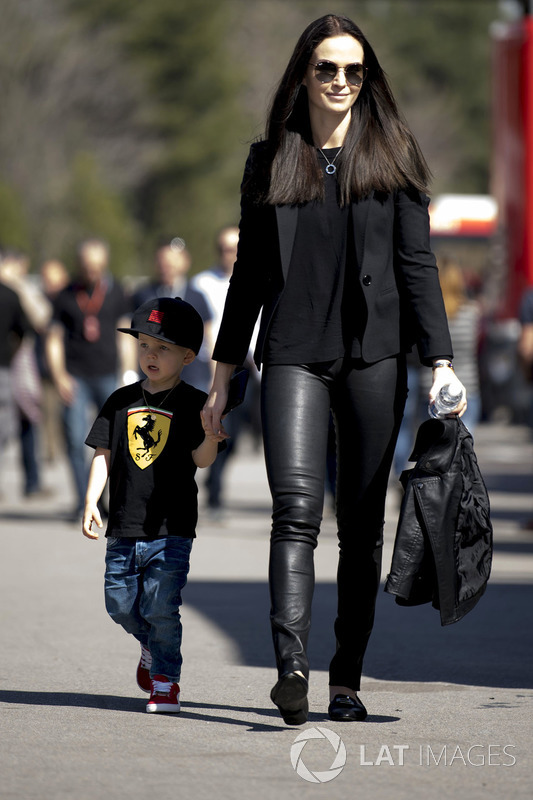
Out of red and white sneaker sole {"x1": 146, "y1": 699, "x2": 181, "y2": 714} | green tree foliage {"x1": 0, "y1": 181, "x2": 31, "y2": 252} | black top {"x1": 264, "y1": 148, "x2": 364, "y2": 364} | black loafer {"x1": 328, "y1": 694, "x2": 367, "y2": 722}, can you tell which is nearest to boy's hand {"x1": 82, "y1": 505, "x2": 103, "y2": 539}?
red and white sneaker sole {"x1": 146, "y1": 699, "x2": 181, "y2": 714}

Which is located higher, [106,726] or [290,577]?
[290,577]

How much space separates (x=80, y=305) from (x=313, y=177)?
6446 millimetres

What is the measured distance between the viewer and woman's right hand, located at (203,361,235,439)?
15.2 feet

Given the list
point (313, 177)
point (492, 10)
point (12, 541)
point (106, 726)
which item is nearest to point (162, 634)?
point (106, 726)

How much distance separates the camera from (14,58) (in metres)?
45.1

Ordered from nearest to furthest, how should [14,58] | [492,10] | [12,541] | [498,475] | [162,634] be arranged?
[162,634], [12,541], [498,475], [14,58], [492,10]

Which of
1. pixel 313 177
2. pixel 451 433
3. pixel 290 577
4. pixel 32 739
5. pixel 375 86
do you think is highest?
pixel 375 86

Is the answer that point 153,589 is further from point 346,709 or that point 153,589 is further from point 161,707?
point 346,709

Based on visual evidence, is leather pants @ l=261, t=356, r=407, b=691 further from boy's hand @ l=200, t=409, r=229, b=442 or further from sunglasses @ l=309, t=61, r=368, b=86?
sunglasses @ l=309, t=61, r=368, b=86

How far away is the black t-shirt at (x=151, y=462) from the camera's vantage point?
15.9 ft

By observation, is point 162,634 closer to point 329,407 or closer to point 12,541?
point 329,407

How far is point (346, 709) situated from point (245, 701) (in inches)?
19.7

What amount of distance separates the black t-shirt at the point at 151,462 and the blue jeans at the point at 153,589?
0.06 m

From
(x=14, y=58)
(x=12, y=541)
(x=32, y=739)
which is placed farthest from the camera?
(x=14, y=58)
